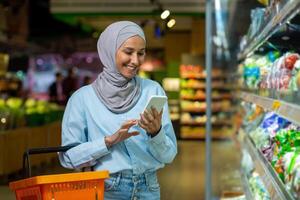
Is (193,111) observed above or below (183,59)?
below

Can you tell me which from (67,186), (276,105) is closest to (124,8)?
(276,105)

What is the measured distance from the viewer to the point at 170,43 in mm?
20203

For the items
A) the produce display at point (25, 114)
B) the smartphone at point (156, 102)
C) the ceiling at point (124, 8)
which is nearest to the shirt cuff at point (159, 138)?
the smartphone at point (156, 102)

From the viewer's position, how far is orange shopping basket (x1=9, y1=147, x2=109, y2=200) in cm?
209

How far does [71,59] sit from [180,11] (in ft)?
17.9

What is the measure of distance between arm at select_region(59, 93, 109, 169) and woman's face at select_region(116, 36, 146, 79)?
0.82 feet

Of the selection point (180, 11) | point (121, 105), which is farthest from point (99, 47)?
point (180, 11)

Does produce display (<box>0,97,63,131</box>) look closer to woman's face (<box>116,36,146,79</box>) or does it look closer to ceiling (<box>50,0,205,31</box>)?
ceiling (<box>50,0,205,31</box>)

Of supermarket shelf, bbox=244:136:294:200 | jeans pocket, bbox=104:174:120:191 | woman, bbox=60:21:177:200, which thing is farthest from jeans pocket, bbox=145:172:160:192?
supermarket shelf, bbox=244:136:294:200

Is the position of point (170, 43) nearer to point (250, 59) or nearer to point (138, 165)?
point (250, 59)

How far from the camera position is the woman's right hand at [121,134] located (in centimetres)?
228

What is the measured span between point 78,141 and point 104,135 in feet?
0.37

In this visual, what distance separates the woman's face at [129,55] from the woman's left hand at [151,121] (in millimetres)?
220

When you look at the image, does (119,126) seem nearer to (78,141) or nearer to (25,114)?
(78,141)
